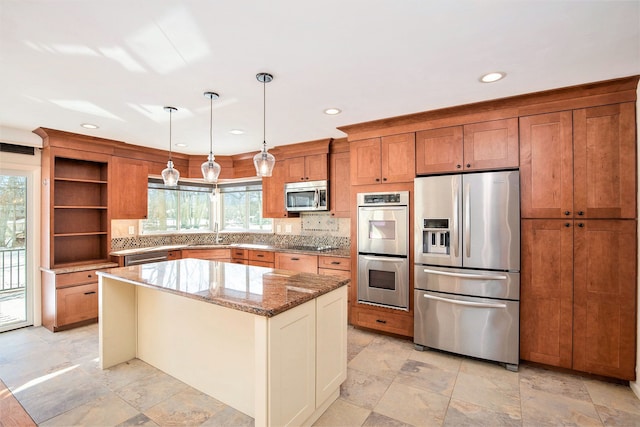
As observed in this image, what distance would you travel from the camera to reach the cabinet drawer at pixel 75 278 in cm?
363

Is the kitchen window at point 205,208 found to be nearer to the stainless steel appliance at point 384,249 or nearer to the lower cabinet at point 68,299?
the lower cabinet at point 68,299

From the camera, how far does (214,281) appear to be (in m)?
2.26

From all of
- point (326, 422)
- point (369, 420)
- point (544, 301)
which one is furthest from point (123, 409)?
point (544, 301)

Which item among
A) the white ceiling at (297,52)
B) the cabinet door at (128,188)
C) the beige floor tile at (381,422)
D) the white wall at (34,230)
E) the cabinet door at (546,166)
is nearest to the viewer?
the white ceiling at (297,52)

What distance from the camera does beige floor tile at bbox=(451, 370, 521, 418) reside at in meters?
2.22

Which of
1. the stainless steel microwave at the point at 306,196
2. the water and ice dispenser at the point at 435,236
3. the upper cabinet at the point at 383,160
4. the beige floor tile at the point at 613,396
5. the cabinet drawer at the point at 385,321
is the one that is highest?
the upper cabinet at the point at 383,160

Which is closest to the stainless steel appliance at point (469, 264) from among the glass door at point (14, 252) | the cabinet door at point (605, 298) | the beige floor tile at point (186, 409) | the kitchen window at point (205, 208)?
the cabinet door at point (605, 298)

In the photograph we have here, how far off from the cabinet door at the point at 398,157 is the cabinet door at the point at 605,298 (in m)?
1.53

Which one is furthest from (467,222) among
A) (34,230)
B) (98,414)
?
(34,230)

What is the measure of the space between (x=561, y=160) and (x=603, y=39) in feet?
3.47

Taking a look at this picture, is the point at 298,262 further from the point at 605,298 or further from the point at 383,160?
the point at 605,298

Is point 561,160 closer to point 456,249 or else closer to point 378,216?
point 456,249

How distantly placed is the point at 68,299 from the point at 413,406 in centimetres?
404

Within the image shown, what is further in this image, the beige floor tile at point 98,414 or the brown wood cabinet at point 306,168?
the brown wood cabinet at point 306,168
